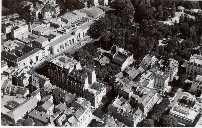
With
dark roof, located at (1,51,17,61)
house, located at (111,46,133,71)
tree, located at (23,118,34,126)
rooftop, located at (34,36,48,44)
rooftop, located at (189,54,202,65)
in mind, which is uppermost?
rooftop, located at (189,54,202,65)

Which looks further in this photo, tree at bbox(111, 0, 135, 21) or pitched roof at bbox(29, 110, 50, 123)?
tree at bbox(111, 0, 135, 21)

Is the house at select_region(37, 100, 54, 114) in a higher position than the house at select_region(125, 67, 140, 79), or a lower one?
lower

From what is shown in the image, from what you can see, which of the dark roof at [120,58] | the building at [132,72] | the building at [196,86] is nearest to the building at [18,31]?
the dark roof at [120,58]

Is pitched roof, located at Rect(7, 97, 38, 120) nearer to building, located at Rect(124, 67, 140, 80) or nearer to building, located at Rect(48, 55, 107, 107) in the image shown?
building, located at Rect(48, 55, 107, 107)

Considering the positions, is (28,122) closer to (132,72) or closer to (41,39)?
(132,72)

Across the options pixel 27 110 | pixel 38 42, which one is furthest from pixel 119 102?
pixel 38 42

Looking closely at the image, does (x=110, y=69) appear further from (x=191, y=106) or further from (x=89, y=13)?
(x=89, y=13)

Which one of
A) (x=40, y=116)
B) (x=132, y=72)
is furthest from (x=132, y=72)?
(x=40, y=116)

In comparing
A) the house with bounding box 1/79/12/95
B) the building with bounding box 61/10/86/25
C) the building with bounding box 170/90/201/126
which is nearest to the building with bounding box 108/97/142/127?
the building with bounding box 170/90/201/126
